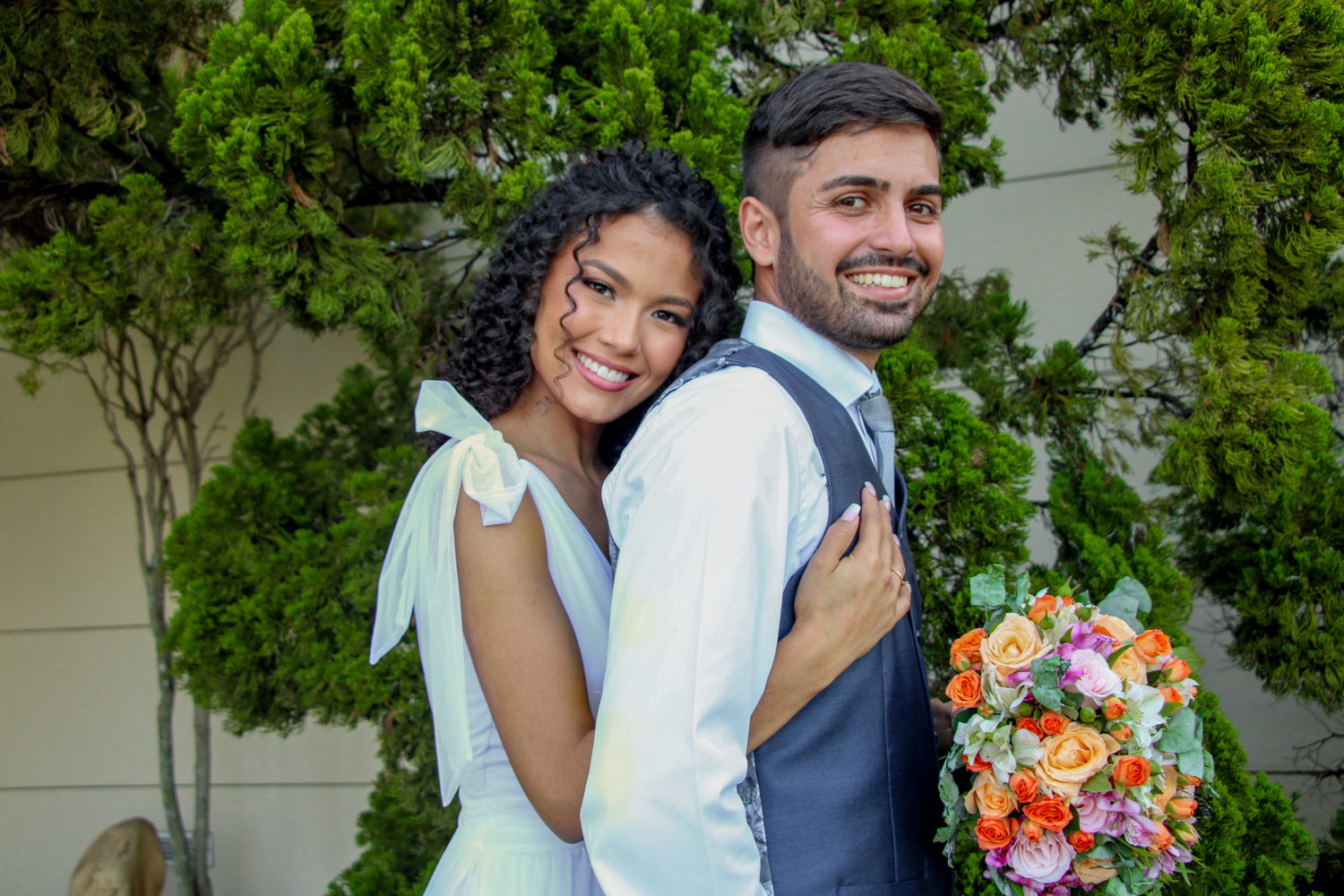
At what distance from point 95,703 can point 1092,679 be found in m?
4.73

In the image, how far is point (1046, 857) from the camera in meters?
1.20

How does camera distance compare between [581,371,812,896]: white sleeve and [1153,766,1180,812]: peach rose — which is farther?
[1153,766,1180,812]: peach rose

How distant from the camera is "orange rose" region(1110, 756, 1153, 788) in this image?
117 cm

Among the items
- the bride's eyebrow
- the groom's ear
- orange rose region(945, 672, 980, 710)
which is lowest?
orange rose region(945, 672, 980, 710)

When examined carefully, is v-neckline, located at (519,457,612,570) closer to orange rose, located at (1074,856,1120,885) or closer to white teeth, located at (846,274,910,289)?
white teeth, located at (846,274,910,289)

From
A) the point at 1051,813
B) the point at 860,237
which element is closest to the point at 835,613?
the point at 1051,813

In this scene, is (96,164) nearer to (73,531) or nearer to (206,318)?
(206,318)

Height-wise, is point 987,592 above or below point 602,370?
below

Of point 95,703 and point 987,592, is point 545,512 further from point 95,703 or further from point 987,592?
point 95,703

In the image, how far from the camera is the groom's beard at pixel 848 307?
1.42 m

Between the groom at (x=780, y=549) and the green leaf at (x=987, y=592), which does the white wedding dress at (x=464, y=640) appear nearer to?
the groom at (x=780, y=549)

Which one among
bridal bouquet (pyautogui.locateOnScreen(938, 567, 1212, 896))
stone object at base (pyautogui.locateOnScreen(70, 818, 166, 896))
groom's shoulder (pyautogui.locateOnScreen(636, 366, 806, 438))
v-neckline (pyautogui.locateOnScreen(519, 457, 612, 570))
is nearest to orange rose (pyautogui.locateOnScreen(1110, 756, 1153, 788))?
bridal bouquet (pyautogui.locateOnScreen(938, 567, 1212, 896))

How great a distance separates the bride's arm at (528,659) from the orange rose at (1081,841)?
0.71 metres

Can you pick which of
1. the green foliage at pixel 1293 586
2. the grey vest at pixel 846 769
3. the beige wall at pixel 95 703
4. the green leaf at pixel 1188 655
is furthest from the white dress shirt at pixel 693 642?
the beige wall at pixel 95 703
